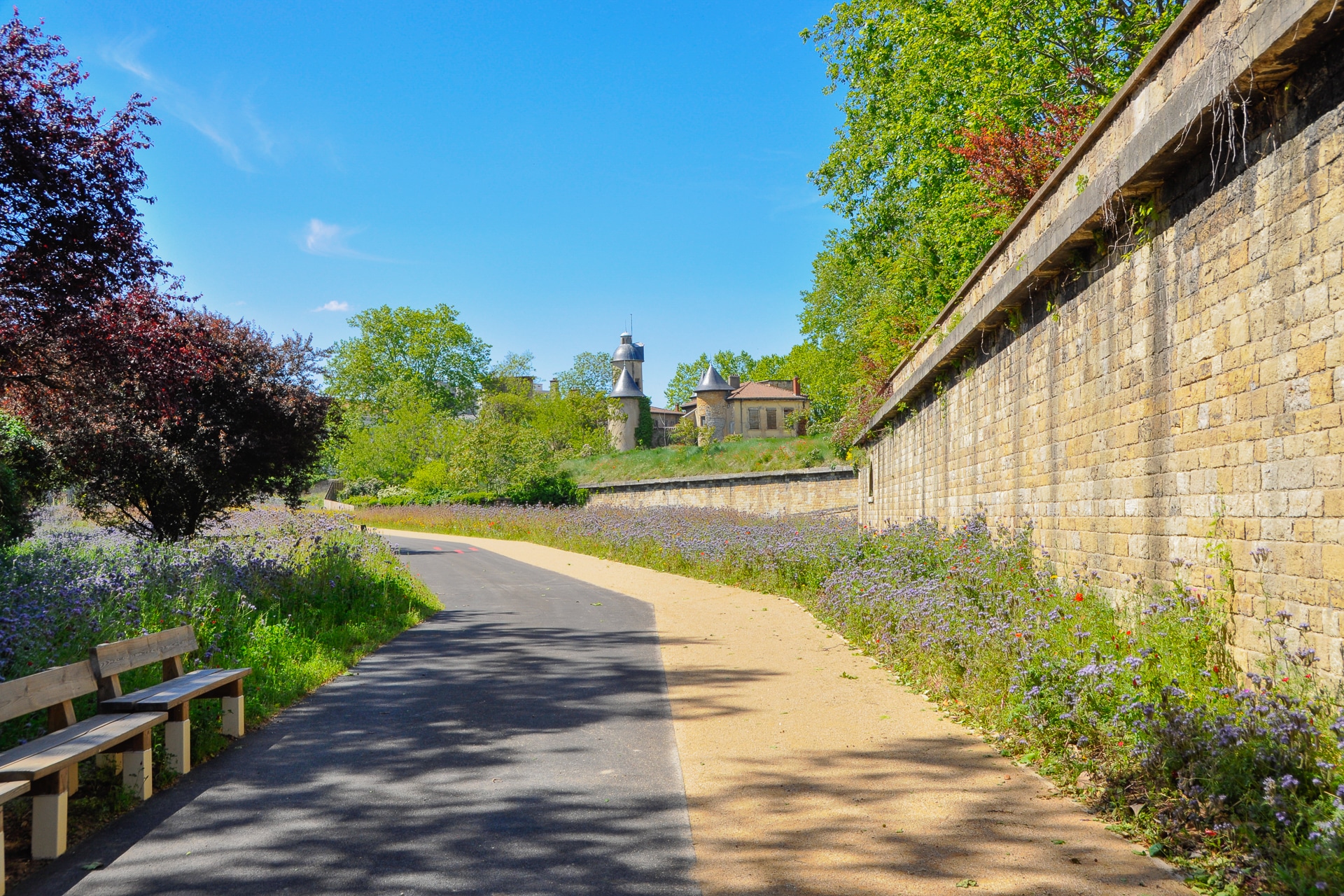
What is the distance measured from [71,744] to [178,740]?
0.98 metres

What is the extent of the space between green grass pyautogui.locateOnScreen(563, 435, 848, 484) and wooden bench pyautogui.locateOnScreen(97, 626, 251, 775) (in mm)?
29010

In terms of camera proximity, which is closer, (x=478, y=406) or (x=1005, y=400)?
(x=1005, y=400)

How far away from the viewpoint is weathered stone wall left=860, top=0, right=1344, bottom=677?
13.4 feet

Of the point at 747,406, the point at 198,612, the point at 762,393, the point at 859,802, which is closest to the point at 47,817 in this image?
the point at 198,612

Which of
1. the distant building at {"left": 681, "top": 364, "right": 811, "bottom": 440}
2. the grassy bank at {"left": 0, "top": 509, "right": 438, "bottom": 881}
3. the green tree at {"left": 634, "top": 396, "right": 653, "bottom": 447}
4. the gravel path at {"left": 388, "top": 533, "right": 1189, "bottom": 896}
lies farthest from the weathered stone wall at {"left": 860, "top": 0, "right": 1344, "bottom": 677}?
the green tree at {"left": 634, "top": 396, "right": 653, "bottom": 447}

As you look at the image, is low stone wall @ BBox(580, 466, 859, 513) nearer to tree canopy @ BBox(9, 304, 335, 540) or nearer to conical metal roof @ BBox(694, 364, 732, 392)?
tree canopy @ BBox(9, 304, 335, 540)

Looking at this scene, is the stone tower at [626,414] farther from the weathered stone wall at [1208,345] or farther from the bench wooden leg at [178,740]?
the bench wooden leg at [178,740]

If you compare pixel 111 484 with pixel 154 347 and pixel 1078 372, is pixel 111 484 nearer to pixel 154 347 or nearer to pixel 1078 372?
pixel 154 347

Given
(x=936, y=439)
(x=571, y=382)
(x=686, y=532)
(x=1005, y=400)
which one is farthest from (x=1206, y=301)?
(x=571, y=382)

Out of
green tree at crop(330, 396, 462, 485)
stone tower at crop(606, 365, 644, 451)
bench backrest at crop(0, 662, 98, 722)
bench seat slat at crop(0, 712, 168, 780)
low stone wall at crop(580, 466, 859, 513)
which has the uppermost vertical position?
stone tower at crop(606, 365, 644, 451)

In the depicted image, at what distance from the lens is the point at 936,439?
13695 millimetres

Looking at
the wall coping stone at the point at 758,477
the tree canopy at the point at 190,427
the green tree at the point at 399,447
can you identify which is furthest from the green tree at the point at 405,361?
the tree canopy at the point at 190,427

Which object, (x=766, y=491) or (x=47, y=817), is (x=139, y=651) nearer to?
(x=47, y=817)

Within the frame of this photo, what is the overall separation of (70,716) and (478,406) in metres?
68.5
